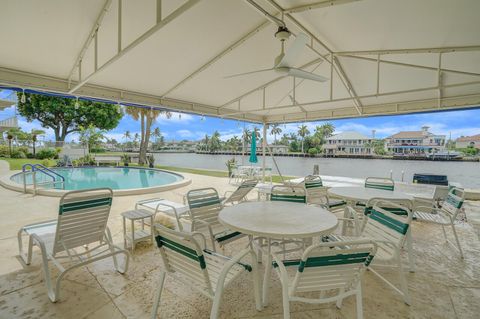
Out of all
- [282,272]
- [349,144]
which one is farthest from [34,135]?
[349,144]

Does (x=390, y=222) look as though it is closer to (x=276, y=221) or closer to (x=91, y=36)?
(x=276, y=221)

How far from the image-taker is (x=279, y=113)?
8.25m

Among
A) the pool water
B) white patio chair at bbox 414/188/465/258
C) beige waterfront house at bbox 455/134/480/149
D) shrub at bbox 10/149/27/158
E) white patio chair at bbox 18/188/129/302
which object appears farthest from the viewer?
beige waterfront house at bbox 455/134/480/149

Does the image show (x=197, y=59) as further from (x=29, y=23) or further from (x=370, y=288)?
(x=370, y=288)

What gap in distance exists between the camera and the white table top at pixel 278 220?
5.84 feet

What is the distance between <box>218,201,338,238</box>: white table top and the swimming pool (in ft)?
17.5

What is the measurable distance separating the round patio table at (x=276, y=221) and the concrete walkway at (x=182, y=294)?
0.49 m

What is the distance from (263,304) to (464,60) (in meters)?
4.76

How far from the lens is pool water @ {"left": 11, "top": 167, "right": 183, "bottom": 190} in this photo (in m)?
9.22

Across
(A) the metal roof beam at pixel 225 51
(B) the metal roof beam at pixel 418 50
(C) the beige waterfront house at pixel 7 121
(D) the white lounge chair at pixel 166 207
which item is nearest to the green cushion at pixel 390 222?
(D) the white lounge chair at pixel 166 207

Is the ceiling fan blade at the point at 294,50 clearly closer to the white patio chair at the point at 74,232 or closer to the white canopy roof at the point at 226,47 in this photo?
the white canopy roof at the point at 226,47

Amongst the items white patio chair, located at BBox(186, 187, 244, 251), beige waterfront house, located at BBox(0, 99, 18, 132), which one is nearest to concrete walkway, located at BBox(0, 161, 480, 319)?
white patio chair, located at BBox(186, 187, 244, 251)

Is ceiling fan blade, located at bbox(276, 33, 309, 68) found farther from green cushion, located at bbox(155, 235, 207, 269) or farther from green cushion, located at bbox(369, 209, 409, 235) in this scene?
green cushion, located at bbox(155, 235, 207, 269)

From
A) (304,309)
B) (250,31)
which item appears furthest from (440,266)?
(250,31)
